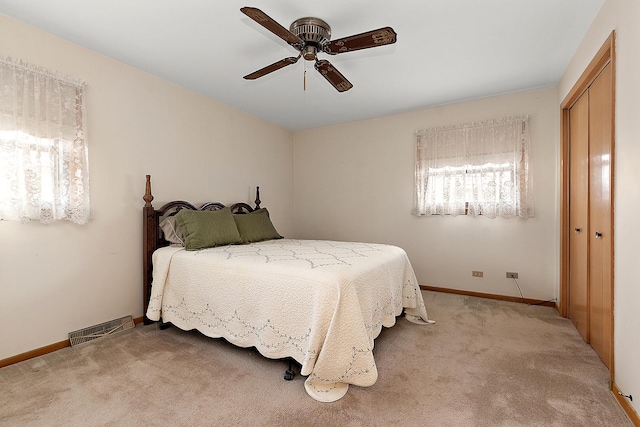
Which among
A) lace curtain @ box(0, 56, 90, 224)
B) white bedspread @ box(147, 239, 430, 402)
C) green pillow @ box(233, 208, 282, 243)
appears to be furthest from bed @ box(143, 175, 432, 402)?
lace curtain @ box(0, 56, 90, 224)

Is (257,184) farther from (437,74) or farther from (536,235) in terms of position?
(536,235)

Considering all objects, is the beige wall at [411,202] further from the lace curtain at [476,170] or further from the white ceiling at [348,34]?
the white ceiling at [348,34]

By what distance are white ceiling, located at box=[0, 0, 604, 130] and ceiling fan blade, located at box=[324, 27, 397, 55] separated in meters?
0.29

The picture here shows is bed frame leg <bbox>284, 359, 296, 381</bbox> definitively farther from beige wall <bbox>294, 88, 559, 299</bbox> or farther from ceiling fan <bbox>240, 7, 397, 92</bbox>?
beige wall <bbox>294, 88, 559, 299</bbox>

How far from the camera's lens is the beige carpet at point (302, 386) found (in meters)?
1.65

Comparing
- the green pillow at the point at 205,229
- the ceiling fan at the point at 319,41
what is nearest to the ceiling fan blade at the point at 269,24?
the ceiling fan at the point at 319,41

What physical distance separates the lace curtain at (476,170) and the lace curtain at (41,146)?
12.1 feet

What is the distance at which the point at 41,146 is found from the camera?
2.32 m

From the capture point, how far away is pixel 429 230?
416 centimetres

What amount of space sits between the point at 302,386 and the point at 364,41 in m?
2.17

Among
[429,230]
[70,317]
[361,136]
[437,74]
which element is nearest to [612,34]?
[437,74]

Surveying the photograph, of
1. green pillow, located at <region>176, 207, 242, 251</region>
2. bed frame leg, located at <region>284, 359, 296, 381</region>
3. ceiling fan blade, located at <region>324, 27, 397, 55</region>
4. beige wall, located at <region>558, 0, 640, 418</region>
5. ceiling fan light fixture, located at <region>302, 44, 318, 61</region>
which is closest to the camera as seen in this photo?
beige wall, located at <region>558, 0, 640, 418</region>

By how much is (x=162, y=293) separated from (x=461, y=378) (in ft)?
8.01

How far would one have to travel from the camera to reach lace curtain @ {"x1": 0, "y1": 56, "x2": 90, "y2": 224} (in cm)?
217
